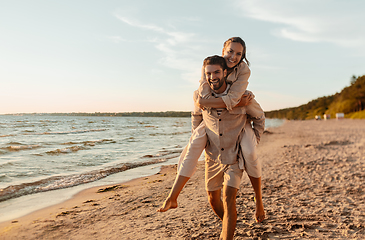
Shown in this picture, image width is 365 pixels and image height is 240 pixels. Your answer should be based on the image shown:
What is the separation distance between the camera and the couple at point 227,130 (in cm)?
280

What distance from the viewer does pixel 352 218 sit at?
4.16m

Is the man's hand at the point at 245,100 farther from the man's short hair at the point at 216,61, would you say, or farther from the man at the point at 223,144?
the man's short hair at the point at 216,61

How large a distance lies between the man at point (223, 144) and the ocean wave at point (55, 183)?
5.83m

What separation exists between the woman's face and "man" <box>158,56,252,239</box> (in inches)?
3.7

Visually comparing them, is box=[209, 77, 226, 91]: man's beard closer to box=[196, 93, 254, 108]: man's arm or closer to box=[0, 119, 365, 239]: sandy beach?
box=[196, 93, 254, 108]: man's arm

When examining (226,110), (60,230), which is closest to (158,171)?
(60,230)

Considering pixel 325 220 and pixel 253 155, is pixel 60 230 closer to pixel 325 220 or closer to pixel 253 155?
pixel 253 155

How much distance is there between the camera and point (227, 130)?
290 centimetres

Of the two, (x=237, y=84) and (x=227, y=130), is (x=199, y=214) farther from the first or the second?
(x=237, y=84)

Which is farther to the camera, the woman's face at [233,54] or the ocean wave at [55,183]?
the ocean wave at [55,183]

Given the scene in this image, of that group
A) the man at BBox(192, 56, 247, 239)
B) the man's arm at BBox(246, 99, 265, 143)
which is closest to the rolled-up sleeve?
the man at BBox(192, 56, 247, 239)

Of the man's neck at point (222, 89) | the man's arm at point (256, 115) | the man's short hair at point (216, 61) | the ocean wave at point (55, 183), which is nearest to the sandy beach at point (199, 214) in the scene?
the ocean wave at point (55, 183)

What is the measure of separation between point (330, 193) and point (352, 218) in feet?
5.02

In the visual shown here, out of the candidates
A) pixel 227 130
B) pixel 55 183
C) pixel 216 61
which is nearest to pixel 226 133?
pixel 227 130
